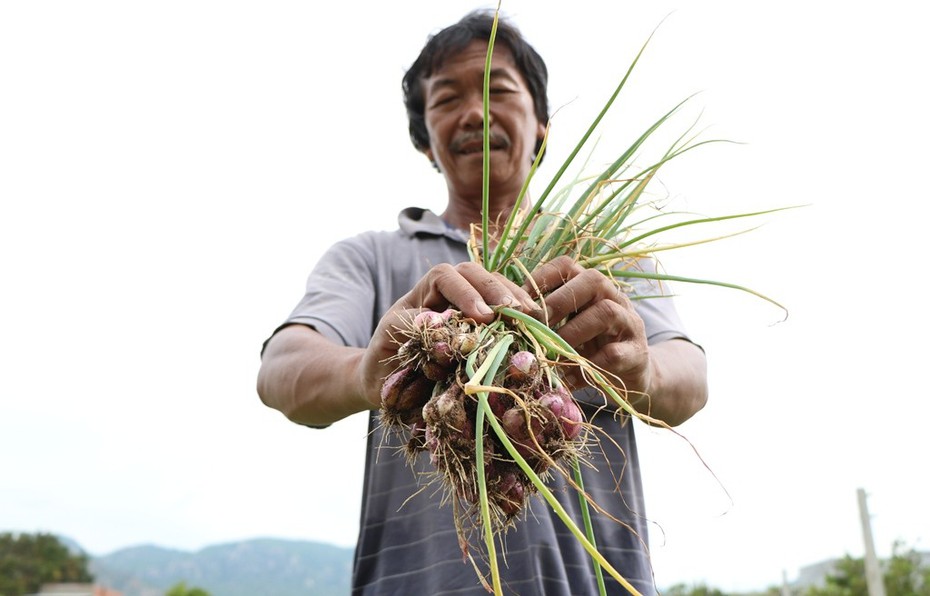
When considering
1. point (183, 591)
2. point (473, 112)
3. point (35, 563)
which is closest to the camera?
point (473, 112)

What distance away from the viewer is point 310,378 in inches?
45.9

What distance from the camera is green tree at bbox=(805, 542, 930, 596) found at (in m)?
14.8

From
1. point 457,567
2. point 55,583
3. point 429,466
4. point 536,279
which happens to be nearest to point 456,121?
point 536,279

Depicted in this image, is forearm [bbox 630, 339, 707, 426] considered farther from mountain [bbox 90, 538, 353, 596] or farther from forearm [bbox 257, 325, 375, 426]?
mountain [bbox 90, 538, 353, 596]

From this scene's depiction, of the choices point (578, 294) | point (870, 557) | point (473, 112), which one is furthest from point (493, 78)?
point (870, 557)

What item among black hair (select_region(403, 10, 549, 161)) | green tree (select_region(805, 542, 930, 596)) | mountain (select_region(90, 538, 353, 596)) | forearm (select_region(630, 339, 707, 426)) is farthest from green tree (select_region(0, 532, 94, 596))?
forearm (select_region(630, 339, 707, 426))

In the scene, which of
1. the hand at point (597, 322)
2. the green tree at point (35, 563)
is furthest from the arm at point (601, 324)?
the green tree at point (35, 563)

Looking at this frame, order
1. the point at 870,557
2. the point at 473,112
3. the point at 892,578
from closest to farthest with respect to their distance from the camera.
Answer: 1. the point at 473,112
2. the point at 870,557
3. the point at 892,578

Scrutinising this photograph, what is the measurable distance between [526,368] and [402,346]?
0.15m

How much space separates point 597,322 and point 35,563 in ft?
136

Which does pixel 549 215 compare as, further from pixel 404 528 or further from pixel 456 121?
pixel 404 528

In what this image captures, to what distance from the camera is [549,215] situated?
1238 mm

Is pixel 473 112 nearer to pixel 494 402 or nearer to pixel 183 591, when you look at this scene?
pixel 494 402

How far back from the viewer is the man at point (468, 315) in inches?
40.4
